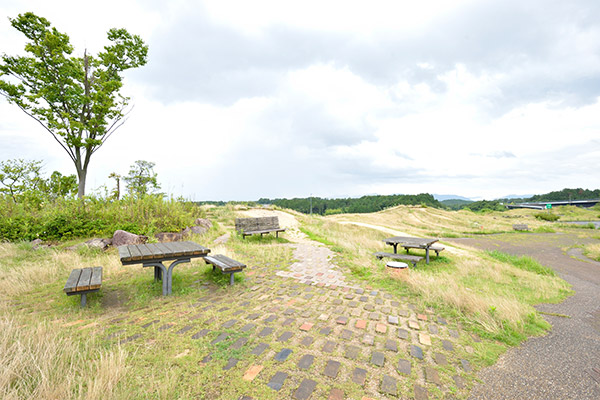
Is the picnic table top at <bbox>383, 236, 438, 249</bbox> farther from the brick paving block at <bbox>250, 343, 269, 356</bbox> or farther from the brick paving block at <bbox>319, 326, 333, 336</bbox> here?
the brick paving block at <bbox>250, 343, 269, 356</bbox>

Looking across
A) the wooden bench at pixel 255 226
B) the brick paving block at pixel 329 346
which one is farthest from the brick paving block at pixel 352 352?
the wooden bench at pixel 255 226

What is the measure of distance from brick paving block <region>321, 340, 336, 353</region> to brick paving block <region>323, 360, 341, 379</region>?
0.19m

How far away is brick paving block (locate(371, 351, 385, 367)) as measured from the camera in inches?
97.9

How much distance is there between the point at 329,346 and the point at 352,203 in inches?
2345

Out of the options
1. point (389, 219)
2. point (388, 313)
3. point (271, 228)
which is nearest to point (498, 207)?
point (389, 219)

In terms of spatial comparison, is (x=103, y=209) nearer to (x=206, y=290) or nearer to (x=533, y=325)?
(x=206, y=290)

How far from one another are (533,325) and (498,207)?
5573 cm

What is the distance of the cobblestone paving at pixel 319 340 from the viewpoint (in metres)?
2.20

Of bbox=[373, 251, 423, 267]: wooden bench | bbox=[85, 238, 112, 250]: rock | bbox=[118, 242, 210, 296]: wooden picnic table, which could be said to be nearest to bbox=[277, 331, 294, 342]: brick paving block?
bbox=[118, 242, 210, 296]: wooden picnic table

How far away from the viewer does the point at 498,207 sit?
47.0 meters

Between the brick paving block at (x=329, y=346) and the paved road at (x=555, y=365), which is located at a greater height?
the brick paving block at (x=329, y=346)

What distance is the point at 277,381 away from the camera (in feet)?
7.15

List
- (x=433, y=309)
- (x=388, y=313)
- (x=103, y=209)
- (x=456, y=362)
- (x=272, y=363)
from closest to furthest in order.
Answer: (x=272, y=363) → (x=456, y=362) → (x=388, y=313) → (x=433, y=309) → (x=103, y=209)

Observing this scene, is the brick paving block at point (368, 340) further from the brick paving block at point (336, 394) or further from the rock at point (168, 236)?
the rock at point (168, 236)
